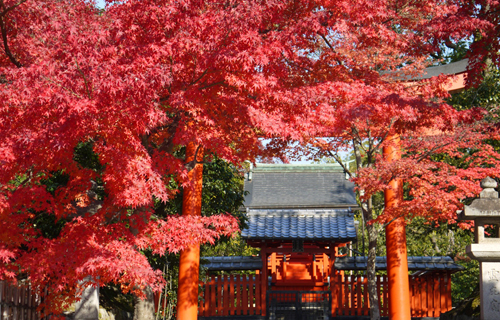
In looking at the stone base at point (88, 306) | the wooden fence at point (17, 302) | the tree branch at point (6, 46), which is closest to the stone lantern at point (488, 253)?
the stone base at point (88, 306)

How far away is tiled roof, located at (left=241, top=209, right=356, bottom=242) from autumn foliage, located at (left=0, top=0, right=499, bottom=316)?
3.35 meters

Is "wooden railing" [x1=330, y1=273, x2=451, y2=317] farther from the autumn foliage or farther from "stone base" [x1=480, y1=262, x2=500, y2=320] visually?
"stone base" [x1=480, y1=262, x2=500, y2=320]

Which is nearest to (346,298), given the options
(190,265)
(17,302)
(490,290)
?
(190,265)

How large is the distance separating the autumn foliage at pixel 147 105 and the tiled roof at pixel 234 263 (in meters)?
5.09

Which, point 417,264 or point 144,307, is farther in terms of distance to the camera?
point 417,264

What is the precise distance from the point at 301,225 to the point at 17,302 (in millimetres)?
6819

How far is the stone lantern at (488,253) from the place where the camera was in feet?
21.6

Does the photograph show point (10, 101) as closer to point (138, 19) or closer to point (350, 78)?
point (138, 19)

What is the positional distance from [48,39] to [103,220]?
2.59 metres

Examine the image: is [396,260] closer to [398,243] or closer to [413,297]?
[398,243]

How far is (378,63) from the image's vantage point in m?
9.10

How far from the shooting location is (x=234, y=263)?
12.7 metres

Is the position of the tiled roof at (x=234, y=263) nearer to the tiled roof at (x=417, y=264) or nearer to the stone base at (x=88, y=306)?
the tiled roof at (x=417, y=264)

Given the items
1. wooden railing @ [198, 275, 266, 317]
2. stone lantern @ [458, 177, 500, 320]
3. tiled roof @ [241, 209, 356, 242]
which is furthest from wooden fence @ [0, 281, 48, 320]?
stone lantern @ [458, 177, 500, 320]
